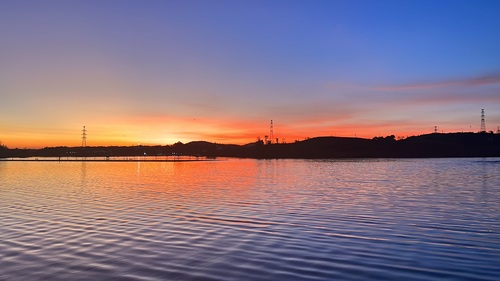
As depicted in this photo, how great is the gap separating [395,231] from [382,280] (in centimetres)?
982

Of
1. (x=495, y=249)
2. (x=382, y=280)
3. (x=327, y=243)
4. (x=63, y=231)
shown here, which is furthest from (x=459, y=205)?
(x=63, y=231)

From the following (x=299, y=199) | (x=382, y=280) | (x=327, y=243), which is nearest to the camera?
(x=382, y=280)

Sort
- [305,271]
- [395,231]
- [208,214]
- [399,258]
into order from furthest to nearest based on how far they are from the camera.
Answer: [208,214] < [395,231] < [399,258] < [305,271]

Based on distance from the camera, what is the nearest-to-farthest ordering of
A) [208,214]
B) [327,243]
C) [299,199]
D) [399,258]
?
[399,258] < [327,243] < [208,214] < [299,199]

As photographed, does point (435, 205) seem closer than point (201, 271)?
No

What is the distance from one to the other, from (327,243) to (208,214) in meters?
12.1

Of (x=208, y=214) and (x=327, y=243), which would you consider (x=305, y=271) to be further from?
(x=208, y=214)

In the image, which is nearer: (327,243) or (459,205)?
(327,243)

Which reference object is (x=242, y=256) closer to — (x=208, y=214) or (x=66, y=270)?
(x=66, y=270)

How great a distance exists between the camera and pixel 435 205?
1352 inches

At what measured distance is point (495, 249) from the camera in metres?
18.0

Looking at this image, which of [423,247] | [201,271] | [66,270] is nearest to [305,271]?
[201,271]

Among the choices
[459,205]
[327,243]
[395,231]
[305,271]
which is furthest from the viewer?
[459,205]

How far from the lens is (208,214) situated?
97.5 ft
